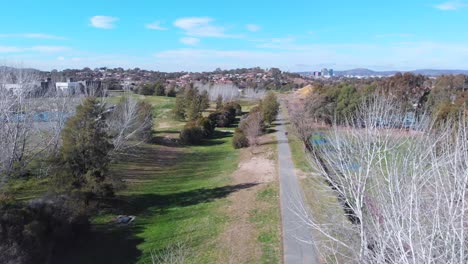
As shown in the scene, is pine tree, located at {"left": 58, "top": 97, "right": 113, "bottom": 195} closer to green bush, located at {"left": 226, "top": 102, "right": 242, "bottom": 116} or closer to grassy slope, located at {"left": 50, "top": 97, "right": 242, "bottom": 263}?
grassy slope, located at {"left": 50, "top": 97, "right": 242, "bottom": 263}

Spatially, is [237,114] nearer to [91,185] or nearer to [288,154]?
[288,154]

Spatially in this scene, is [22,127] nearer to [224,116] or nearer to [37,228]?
[37,228]

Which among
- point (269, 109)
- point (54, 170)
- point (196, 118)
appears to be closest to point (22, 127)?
point (54, 170)

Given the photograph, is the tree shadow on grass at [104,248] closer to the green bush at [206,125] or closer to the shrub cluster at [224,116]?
the green bush at [206,125]

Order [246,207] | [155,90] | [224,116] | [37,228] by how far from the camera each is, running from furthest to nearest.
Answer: [155,90]
[224,116]
[246,207]
[37,228]

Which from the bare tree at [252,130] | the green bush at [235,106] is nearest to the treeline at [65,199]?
the bare tree at [252,130]

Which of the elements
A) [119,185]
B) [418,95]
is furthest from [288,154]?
[418,95]
